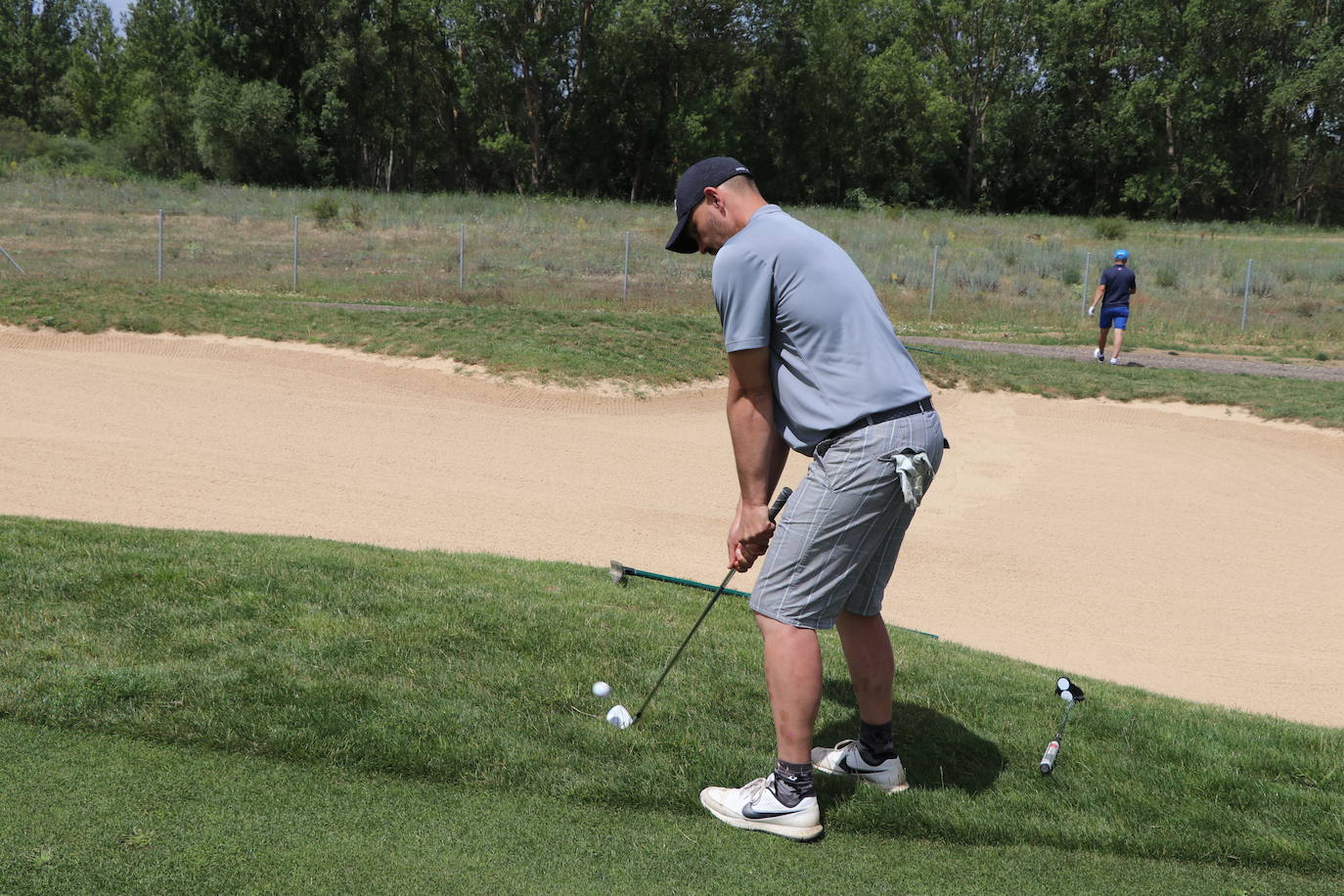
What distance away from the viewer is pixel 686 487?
11.2 meters

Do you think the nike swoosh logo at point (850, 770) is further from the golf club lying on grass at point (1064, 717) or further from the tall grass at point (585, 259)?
the tall grass at point (585, 259)

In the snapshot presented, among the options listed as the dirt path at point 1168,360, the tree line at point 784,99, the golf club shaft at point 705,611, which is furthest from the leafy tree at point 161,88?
the golf club shaft at point 705,611

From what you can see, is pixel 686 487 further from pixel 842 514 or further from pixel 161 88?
pixel 161 88

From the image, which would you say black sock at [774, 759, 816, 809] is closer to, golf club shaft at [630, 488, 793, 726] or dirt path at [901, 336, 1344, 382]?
golf club shaft at [630, 488, 793, 726]

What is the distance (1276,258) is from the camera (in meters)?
37.4

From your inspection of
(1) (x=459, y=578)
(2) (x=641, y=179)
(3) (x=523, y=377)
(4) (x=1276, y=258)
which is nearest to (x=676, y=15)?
(2) (x=641, y=179)

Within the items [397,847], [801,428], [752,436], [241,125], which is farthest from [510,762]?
[241,125]

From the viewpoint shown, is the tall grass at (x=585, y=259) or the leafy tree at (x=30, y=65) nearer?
the tall grass at (x=585, y=259)

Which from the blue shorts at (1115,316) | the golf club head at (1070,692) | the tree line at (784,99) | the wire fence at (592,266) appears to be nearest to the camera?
the golf club head at (1070,692)

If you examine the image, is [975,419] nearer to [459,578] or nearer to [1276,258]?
[459,578]

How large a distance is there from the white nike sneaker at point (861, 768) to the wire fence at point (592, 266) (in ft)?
59.8

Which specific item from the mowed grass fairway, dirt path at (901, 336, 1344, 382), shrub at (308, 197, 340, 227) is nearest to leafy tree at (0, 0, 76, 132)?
shrub at (308, 197, 340, 227)

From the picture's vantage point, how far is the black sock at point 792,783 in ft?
11.5

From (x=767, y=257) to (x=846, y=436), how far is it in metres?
0.59
